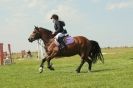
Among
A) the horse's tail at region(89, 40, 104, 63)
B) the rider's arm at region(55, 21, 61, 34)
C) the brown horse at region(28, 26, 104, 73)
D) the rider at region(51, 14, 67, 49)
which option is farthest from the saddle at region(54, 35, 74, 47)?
the horse's tail at region(89, 40, 104, 63)

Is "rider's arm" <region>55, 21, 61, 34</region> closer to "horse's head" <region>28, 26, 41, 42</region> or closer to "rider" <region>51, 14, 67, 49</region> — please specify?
"rider" <region>51, 14, 67, 49</region>

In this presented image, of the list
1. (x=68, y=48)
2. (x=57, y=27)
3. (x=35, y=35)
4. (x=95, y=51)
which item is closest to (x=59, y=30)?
(x=57, y=27)

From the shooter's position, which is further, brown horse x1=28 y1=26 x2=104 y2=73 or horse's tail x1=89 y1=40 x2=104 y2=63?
horse's tail x1=89 y1=40 x2=104 y2=63

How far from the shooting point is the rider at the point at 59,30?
73.9 feet

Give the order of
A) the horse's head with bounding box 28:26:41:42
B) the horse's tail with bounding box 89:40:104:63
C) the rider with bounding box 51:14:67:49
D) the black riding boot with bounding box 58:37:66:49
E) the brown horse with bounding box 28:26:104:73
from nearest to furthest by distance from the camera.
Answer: the rider with bounding box 51:14:67:49 < the black riding boot with bounding box 58:37:66:49 < the brown horse with bounding box 28:26:104:73 < the horse's head with bounding box 28:26:41:42 < the horse's tail with bounding box 89:40:104:63

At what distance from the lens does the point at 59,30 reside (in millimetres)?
22688

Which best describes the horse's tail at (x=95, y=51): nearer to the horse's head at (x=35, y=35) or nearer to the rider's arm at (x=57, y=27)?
the rider's arm at (x=57, y=27)

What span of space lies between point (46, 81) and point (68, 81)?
890 mm

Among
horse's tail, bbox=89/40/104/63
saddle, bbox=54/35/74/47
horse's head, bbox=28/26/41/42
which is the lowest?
horse's tail, bbox=89/40/104/63

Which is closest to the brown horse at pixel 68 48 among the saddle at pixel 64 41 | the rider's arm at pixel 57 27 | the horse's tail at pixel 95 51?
the horse's tail at pixel 95 51

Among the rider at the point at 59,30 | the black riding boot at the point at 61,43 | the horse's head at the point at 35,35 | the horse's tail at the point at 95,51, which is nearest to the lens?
the rider at the point at 59,30

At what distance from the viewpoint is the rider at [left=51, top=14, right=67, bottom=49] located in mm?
22531

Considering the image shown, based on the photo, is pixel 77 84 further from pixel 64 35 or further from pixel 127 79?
pixel 64 35

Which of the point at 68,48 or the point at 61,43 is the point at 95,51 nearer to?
the point at 68,48
